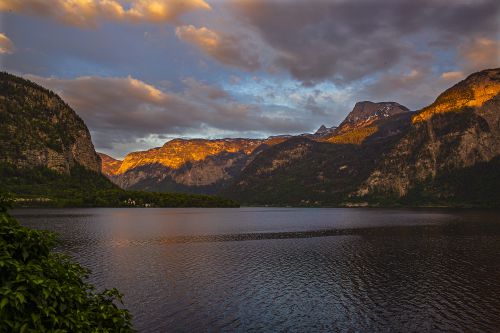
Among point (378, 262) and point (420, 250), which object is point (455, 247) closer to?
point (420, 250)

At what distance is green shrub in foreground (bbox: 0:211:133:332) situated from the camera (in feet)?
39.6

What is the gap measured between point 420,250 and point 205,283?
216ft

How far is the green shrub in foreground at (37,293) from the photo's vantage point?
39.6 ft

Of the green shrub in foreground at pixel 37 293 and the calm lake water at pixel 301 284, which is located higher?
the green shrub in foreground at pixel 37 293

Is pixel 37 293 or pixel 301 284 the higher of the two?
pixel 37 293

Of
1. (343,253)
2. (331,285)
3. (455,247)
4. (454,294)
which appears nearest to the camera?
(454,294)

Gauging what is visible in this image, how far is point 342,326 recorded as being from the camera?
4203cm

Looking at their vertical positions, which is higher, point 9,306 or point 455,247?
point 9,306

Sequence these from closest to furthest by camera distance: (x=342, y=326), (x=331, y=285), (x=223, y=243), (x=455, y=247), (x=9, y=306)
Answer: (x=9, y=306)
(x=342, y=326)
(x=331, y=285)
(x=455, y=247)
(x=223, y=243)

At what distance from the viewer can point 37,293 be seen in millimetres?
13039

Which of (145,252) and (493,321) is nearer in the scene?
(493,321)

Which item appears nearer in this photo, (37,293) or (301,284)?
(37,293)

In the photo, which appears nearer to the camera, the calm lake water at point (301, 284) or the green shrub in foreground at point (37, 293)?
the green shrub in foreground at point (37, 293)

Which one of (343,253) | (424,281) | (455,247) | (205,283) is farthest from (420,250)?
(205,283)
